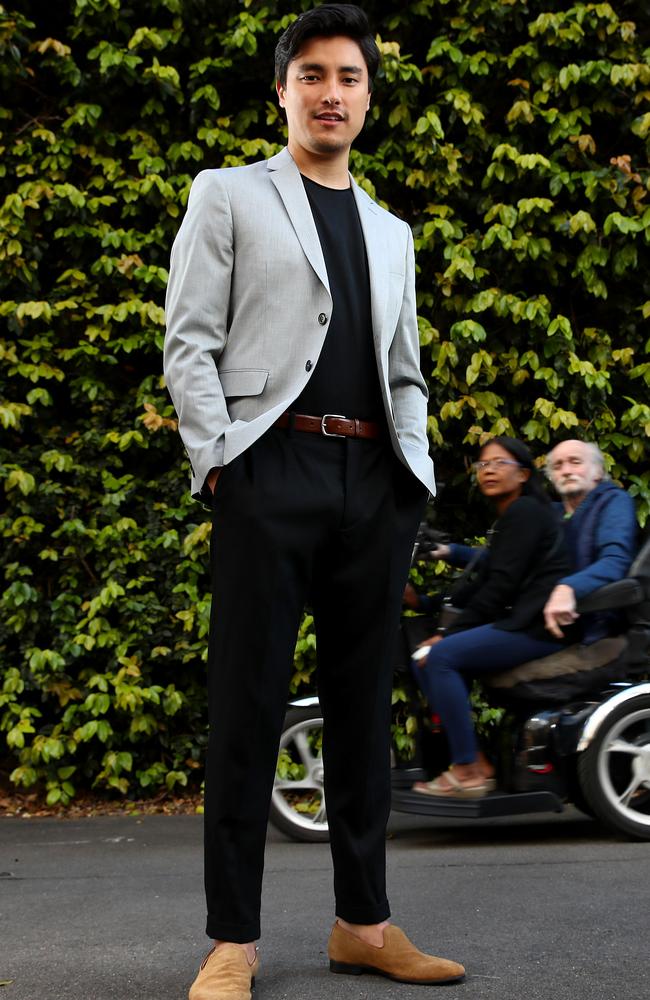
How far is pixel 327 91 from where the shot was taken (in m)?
2.87

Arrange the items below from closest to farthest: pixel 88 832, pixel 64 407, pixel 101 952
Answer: pixel 101 952 → pixel 88 832 → pixel 64 407

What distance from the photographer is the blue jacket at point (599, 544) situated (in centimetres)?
506

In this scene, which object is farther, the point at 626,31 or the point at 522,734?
the point at 626,31

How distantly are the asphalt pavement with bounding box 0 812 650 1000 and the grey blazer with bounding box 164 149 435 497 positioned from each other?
1.16 meters

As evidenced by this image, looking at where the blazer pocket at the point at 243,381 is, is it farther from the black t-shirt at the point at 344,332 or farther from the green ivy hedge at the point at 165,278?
the green ivy hedge at the point at 165,278

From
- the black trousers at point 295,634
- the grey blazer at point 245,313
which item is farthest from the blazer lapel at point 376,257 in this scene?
the black trousers at point 295,634

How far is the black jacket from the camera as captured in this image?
513cm

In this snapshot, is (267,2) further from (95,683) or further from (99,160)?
(95,683)

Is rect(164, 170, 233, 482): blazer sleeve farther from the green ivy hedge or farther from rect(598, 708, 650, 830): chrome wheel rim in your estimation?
the green ivy hedge

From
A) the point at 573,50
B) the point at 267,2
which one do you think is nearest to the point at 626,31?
the point at 573,50

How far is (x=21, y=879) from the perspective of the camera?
4.71 meters

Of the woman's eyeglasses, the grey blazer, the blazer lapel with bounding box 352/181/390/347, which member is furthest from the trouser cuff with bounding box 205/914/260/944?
the woman's eyeglasses

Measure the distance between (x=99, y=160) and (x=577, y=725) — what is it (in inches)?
149

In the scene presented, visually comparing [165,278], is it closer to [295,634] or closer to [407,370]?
[407,370]
